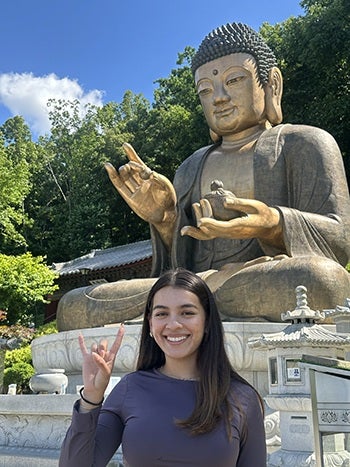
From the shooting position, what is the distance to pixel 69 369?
5.80 meters

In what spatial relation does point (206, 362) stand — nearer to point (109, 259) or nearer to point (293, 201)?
point (293, 201)

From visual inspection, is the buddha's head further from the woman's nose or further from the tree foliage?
the tree foliage

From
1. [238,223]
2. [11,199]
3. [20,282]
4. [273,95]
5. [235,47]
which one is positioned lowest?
[238,223]

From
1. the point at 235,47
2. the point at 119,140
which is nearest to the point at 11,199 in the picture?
the point at 119,140

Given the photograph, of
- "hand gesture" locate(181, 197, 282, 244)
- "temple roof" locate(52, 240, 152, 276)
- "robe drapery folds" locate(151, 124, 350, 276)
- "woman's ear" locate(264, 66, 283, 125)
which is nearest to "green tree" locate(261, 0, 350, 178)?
"temple roof" locate(52, 240, 152, 276)

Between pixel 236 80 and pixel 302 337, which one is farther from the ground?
pixel 236 80

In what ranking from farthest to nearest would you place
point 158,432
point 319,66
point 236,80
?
point 319,66, point 236,80, point 158,432

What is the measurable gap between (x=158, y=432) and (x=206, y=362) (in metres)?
0.26

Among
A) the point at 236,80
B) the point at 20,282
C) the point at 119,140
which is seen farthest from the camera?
the point at 119,140

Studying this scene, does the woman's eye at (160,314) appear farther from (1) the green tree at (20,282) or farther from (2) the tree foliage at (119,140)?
(2) the tree foliage at (119,140)

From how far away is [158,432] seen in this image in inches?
55.4

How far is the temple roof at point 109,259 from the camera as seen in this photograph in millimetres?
17375

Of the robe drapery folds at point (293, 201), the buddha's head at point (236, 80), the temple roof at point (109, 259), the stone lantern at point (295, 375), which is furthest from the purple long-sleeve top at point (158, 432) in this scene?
the temple roof at point (109, 259)

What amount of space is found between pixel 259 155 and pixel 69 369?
309 cm
